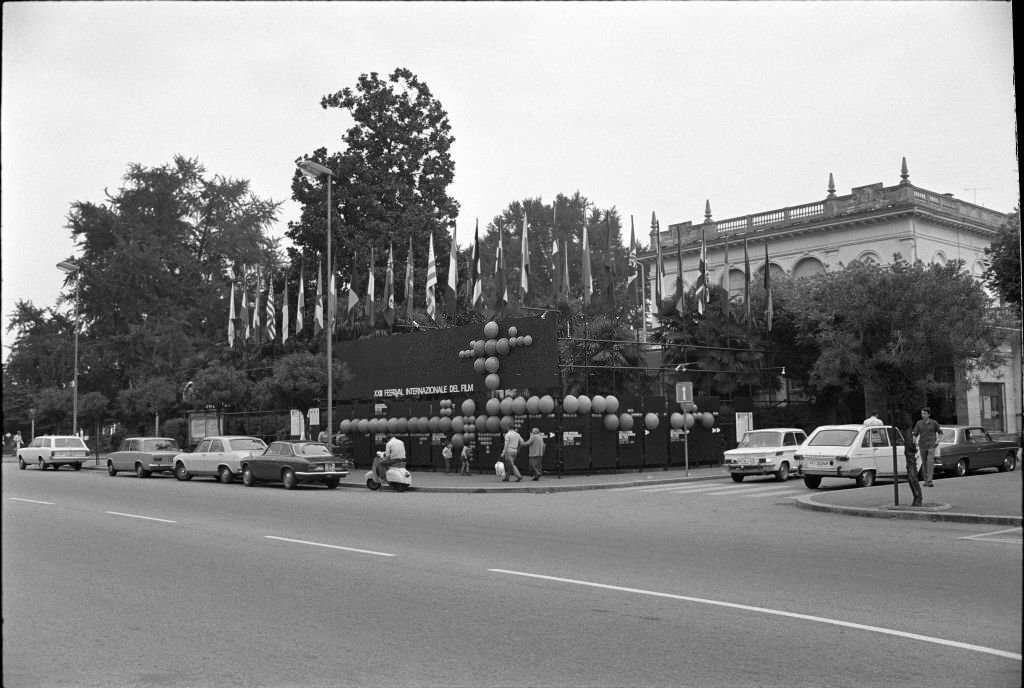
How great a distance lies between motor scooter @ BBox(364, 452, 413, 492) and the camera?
88.6ft

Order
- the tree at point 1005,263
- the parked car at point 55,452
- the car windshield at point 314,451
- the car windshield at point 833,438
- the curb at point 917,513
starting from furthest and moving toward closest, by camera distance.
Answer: the parked car at point 55,452 < the car windshield at point 314,451 < the car windshield at point 833,438 < the tree at point 1005,263 < the curb at point 917,513

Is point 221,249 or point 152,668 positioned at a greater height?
point 221,249

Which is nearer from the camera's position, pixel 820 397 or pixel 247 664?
pixel 247 664

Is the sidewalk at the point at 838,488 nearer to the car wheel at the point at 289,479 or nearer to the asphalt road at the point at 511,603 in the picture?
the asphalt road at the point at 511,603

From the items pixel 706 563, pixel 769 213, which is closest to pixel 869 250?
pixel 769 213

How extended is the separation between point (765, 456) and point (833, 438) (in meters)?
3.18

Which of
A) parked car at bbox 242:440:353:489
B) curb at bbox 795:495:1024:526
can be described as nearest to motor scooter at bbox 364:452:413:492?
parked car at bbox 242:440:353:489

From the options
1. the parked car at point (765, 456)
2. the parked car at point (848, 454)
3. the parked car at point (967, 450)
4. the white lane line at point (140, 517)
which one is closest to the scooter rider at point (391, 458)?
the white lane line at point (140, 517)

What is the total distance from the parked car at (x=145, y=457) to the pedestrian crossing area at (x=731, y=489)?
19.7 metres

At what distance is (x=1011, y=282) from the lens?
2619cm

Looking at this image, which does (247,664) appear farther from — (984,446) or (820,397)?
(820,397)

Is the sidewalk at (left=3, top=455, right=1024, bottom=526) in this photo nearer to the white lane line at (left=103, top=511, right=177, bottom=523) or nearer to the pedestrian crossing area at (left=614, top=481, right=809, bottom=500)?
the pedestrian crossing area at (left=614, top=481, right=809, bottom=500)

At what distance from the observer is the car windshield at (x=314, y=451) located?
2872 cm

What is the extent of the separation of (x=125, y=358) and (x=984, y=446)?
171 ft
